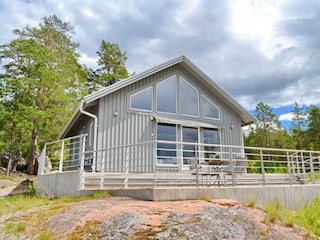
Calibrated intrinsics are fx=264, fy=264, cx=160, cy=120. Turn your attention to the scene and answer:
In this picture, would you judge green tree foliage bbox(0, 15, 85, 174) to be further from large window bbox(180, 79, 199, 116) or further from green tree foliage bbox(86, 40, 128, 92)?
large window bbox(180, 79, 199, 116)

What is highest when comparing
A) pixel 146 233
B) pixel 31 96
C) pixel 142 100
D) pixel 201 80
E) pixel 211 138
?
pixel 31 96

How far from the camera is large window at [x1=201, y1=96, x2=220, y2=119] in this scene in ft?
40.9

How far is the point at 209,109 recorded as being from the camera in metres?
12.6

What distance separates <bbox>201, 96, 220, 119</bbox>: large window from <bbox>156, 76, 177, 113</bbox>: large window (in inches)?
61.6

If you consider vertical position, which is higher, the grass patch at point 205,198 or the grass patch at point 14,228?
the grass patch at point 205,198

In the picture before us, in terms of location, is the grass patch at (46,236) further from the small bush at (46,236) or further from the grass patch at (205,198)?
the grass patch at (205,198)

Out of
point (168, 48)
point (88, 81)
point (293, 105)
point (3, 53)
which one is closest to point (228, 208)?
point (168, 48)

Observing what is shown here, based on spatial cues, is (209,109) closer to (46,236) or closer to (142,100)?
(142,100)

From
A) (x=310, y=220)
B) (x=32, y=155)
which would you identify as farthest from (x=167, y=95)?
(x=32, y=155)

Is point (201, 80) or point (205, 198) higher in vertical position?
point (201, 80)

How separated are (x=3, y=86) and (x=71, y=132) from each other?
603 centimetres

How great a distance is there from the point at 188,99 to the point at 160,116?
1900mm

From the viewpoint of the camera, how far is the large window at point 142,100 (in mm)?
10773

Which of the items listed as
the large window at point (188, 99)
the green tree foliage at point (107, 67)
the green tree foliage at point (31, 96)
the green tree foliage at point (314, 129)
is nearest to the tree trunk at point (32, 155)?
the green tree foliage at point (31, 96)
